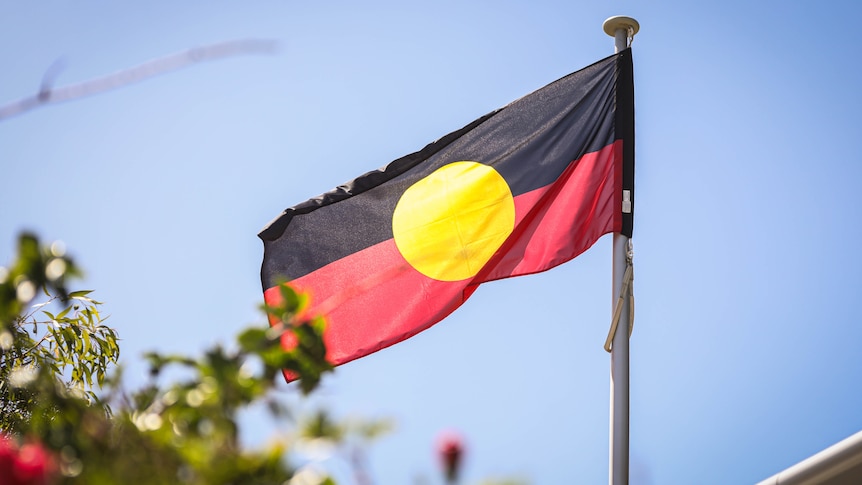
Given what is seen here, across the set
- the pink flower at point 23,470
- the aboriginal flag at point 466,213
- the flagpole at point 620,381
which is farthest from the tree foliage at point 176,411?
the aboriginal flag at point 466,213

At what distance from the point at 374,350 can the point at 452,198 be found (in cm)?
98

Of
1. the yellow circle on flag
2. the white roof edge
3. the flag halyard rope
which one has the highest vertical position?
the yellow circle on flag

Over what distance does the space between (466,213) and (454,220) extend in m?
0.08

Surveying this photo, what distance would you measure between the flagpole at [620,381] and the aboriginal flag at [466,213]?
17cm

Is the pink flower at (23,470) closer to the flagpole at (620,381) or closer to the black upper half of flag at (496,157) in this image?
the flagpole at (620,381)

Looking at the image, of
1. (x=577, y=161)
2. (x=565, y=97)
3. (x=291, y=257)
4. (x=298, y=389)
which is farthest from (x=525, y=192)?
(x=298, y=389)

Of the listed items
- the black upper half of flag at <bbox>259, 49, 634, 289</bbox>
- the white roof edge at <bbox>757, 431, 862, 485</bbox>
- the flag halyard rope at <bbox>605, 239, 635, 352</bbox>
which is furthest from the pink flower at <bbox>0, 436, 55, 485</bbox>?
the black upper half of flag at <bbox>259, 49, 634, 289</bbox>

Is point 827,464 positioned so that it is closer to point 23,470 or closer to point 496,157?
point 496,157

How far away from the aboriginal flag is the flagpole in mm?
170

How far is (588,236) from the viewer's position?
452cm

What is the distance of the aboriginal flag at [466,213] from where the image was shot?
4.64 metres

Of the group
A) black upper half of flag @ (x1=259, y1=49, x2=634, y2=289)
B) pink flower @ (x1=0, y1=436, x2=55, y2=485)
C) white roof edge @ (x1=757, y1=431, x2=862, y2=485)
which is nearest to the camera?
pink flower @ (x1=0, y1=436, x2=55, y2=485)

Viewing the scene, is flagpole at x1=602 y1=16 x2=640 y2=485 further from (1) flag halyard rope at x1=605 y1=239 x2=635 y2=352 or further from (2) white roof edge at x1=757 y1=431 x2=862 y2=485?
(2) white roof edge at x1=757 y1=431 x2=862 y2=485

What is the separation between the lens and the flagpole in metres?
3.93
